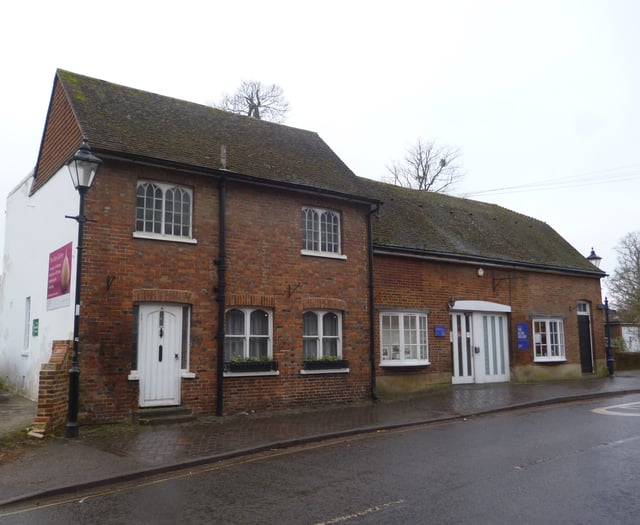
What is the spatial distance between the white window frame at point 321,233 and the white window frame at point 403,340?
246 cm

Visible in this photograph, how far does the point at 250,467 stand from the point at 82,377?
4.71 m

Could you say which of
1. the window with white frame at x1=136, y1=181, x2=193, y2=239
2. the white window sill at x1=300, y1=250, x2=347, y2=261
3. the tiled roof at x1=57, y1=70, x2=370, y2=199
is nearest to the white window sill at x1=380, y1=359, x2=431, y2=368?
the white window sill at x1=300, y1=250, x2=347, y2=261

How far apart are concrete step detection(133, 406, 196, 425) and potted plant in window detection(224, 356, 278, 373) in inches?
51.9

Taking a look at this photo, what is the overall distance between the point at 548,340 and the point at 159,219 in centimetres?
1463

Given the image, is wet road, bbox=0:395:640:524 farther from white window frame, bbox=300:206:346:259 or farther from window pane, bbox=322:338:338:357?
white window frame, bbox=300:206:346:259

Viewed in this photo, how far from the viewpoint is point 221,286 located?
13.1 meters

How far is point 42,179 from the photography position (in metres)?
15.4

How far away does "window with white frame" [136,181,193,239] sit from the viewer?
12602 millimetres

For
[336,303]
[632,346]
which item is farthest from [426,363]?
[632,346]

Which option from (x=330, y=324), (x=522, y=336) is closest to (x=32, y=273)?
(x=330, y=324)

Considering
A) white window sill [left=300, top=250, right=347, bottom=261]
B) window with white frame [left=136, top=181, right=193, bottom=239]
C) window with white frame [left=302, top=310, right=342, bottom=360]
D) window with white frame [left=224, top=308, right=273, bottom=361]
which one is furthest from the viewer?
white window sill [left=300, top=250, right=347, bottom=261]

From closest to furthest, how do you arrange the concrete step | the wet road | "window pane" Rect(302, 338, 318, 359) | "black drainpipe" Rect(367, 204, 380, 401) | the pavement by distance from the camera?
1. the wet road
2. the pavement
3. the concrete step
4. "window pane" Rect(302, 338, 318, 359)
5. "black drainpipe" Rect(367, 204, 380, 401)

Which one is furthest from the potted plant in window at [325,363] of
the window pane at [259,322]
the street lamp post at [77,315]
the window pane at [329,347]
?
the street lamp post at [77,315]

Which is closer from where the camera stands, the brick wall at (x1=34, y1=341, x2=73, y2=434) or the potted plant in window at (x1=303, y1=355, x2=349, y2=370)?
the brick wall at (x1=34, y1=341, x2=73, y2=434)
